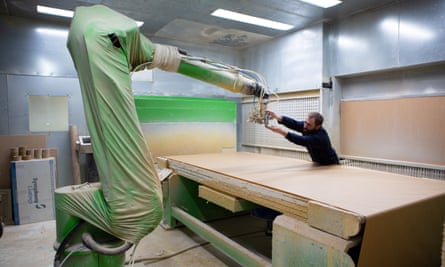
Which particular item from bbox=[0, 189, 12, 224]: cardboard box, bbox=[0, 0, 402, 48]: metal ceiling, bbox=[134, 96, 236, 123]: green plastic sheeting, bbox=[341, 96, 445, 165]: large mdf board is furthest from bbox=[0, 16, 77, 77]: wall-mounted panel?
bbox=[341, 96, 445, 165]: large mdf board

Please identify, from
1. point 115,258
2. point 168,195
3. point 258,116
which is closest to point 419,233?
point 258,116

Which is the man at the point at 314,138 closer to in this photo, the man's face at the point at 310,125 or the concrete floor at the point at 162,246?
the man's face at the point at 310,125

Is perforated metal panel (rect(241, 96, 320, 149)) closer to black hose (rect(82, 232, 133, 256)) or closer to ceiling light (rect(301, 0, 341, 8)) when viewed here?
ceiling light (rect(301, 0, 341, 8))

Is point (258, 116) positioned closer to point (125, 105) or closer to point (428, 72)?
point (125, 105)

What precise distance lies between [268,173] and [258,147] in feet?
8.96

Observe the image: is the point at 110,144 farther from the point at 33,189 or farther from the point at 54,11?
the point at 54,11

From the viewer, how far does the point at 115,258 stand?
180cm

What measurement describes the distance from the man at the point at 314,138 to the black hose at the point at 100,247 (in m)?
1.69

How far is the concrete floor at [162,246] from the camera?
2.82 meters

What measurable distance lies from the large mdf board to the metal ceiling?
117 centimetres

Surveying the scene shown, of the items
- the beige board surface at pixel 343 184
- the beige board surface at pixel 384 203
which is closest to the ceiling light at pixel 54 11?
the beige board surface at pixel 343 184

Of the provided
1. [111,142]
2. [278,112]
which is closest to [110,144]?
[111,142]

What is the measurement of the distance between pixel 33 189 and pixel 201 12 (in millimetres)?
3120

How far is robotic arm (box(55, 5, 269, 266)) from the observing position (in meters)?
1.62
